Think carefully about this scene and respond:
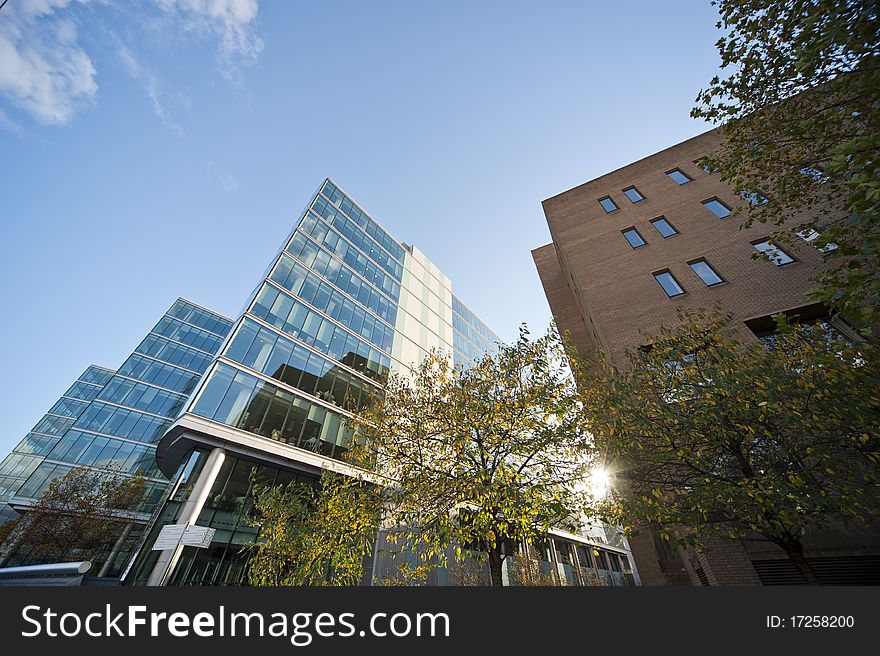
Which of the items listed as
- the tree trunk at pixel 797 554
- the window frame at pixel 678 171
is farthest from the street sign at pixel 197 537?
the window frame at pixel 678 171

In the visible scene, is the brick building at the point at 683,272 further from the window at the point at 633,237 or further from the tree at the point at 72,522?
the tree at the point at 72,522

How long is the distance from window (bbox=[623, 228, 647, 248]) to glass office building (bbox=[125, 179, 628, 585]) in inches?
732

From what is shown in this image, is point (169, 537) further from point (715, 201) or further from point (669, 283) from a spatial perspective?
point (715, 201)

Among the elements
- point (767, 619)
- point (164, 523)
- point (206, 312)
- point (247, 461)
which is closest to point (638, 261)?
point (767, 619)

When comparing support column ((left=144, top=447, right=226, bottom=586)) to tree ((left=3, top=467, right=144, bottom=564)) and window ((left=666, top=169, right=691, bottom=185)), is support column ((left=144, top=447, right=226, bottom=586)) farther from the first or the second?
window ((left=666, top=169, right=691, bottom=185))

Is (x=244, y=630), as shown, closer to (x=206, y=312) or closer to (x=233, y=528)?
(x=233, y=528)

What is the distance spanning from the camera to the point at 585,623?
3117 mm

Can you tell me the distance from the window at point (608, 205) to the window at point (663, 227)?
3187 millimetres

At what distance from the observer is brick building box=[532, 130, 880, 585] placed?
10.0 meters

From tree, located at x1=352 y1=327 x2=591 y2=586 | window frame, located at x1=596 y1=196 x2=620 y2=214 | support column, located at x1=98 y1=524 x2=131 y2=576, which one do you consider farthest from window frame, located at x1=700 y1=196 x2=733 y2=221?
support column, located at x1=98 y1=524 x2=131 y2=576

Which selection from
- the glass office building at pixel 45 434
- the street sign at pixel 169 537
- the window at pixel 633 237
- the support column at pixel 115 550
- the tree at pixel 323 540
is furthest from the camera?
the glass office building at pixel 45 434

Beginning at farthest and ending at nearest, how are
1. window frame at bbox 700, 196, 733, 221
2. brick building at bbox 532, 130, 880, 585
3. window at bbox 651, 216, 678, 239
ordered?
window at bbox 651, 216, 678, 239 < window frame at bbox 700, 196, 733, 221 < brick building at bbox 532, 130, 880, 585

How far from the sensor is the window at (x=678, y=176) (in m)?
21.1

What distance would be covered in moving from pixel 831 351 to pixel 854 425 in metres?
1.50
